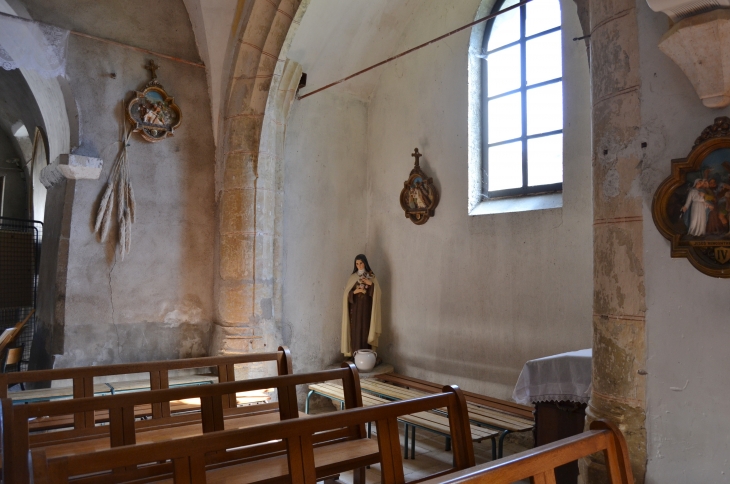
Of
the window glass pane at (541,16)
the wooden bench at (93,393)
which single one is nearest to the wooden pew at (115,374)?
the wooden bench at (93,393)

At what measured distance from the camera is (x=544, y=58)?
614cm

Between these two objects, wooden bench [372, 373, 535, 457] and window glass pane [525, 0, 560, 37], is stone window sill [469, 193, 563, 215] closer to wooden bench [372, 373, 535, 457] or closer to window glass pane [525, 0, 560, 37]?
window glass pane [525, 0, 560, 37]

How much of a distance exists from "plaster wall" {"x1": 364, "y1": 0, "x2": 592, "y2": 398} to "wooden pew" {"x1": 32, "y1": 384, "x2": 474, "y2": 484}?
3.10m

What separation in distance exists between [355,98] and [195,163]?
251 centimetres

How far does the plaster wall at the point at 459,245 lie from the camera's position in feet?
18.1

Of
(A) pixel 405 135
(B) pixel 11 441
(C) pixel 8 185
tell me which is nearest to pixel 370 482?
(B) pixel 11 441

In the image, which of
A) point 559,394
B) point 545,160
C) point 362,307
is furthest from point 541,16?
point 559,394

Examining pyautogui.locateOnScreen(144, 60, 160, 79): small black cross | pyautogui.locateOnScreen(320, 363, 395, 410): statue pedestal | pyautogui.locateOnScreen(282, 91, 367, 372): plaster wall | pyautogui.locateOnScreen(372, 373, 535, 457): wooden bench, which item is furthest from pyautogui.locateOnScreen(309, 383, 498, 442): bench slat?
pyautogui.locateOnScreen(144, 60, 160, 79): small black cross

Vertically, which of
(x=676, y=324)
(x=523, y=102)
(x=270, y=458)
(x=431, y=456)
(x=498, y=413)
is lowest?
(x=431, y=456)

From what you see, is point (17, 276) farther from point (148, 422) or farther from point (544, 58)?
point (544, 58)

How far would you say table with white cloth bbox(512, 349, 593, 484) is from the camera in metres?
3.70

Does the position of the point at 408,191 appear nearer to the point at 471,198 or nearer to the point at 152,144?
the point at 471,198

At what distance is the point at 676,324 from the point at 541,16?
4.30 meters

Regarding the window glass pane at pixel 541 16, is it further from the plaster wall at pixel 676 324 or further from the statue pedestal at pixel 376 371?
the statue pedestal at pixel 376 371
